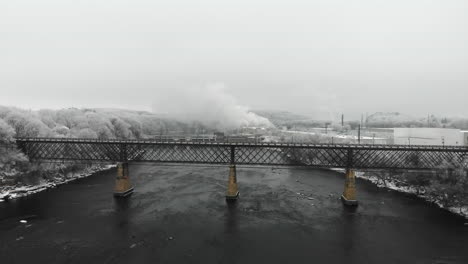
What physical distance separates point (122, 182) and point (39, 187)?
14978 millimetres

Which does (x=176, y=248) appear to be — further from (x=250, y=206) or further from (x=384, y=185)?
(x=384, y=185)

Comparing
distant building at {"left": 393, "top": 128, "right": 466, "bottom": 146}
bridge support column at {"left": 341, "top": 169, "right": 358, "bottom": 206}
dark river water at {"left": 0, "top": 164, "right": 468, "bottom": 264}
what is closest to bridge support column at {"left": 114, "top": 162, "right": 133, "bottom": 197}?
dark river water at {"left": 0, "top": 164, "right": 468, "bottom": 264}

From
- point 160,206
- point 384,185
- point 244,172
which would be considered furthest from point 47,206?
point 384,185

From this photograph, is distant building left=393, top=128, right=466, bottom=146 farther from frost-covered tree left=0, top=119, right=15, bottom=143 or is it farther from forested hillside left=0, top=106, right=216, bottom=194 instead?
frost-covered tree left=0, top=119, right=15, bottom=143

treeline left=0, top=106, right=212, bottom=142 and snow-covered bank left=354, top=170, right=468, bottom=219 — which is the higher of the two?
treeline left=0, top=106, right=212, bottom=142

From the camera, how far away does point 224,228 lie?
26.1 m

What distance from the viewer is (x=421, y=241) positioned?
23734mm

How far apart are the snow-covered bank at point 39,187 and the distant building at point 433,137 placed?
67.5 m

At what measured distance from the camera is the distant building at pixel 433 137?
55719 millimetres

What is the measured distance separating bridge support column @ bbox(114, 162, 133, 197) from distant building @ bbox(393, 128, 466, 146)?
5618cm

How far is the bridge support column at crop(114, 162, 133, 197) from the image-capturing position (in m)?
35.6

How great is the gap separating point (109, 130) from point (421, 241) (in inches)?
3012

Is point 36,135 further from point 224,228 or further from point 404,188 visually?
point 404,188

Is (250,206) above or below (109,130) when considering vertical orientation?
below
